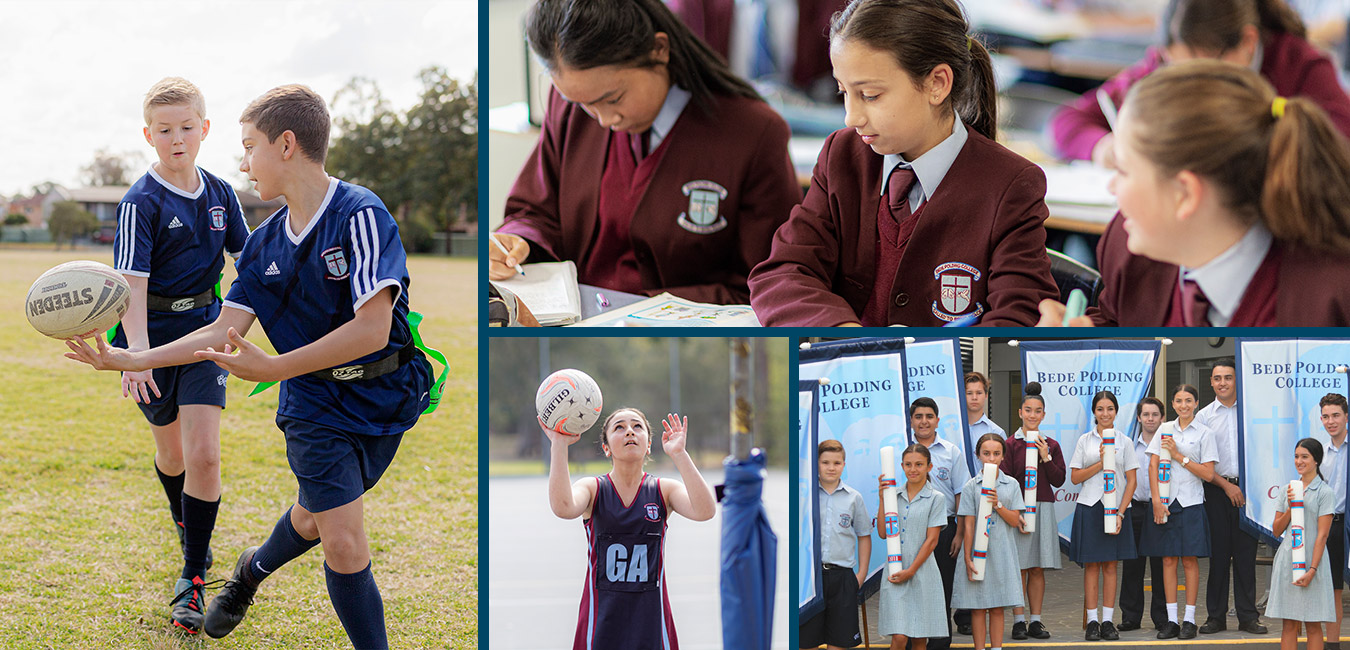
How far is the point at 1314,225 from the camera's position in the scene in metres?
2.03

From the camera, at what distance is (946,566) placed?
2555 mm

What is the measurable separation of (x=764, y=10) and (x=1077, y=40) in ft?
4.16

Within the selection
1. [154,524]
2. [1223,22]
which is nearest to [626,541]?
[1223,22]

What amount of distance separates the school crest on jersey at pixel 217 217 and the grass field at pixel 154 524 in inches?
46.6

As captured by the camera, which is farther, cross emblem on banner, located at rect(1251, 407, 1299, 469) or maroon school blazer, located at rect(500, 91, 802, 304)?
maroon school blazer, located at rect(500, 91, 802, 304)

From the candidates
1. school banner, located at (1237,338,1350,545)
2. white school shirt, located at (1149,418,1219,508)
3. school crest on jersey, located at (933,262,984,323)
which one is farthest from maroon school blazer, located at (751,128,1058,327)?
school banner, located at (1237,338,1350,545)

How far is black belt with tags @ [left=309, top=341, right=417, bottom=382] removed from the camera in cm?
242

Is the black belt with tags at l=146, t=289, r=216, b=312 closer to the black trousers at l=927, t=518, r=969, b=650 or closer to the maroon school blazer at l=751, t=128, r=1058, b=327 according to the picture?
the maroon school blazer at l=751, t=128, r=1058, b=327

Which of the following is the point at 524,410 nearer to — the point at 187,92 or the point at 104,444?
the point at 187,92

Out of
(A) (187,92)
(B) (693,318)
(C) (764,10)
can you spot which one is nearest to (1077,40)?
(C) (764,10)

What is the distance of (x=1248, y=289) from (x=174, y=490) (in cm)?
317

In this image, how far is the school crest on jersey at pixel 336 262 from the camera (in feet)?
7.63

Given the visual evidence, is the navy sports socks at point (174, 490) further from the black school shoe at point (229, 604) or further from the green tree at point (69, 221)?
the green tree at point (69, 221)

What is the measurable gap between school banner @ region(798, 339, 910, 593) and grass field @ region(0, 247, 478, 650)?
1278mm
